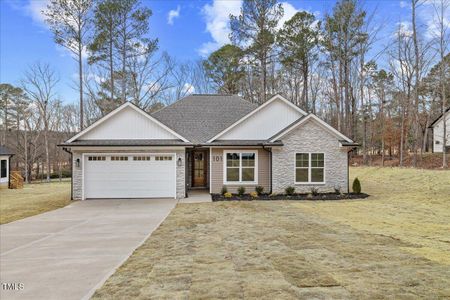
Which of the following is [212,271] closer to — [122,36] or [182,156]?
[182,156]

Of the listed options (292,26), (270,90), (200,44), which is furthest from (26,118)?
(292,26)

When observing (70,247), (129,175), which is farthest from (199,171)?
(70,247)

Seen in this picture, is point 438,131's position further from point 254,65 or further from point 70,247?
point 70,247

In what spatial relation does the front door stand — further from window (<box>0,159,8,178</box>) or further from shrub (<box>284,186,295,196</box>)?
window (<box>0,159,8,178</box>)

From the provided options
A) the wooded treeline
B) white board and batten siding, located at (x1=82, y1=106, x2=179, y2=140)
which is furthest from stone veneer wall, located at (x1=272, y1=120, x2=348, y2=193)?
the wooded treeline

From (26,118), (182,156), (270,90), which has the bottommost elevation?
(182,156)

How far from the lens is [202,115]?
18.9 meters

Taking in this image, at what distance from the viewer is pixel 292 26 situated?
26578 mm

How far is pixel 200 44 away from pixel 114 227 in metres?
26.5

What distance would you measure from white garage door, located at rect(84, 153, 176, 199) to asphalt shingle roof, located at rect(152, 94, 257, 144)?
245 cm

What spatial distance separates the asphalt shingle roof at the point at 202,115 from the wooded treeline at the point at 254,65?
27.9ft

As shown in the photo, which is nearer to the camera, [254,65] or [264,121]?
[264,121]

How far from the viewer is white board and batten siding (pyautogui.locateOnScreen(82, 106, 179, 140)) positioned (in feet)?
49.4

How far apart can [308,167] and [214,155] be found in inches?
185
